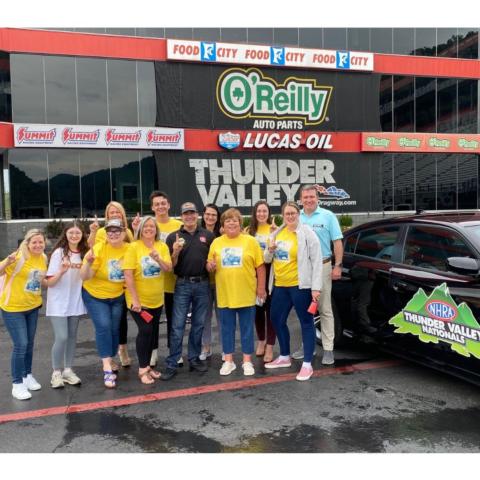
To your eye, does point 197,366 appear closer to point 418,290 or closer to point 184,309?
point 184,309

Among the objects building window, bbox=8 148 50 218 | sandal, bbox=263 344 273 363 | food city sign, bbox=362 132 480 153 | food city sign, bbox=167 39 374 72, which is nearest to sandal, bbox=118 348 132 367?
sandal, bbox=263 344 273 363

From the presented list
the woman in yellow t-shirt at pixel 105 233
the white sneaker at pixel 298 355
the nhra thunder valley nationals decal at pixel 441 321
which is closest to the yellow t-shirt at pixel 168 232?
the woman in yellow t-shirt at pixel 105 233

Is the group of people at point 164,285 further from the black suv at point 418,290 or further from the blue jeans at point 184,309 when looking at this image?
the black suv at point 418,290

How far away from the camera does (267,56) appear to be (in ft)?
61.2

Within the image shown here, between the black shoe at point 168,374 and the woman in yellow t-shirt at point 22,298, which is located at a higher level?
the woman in yellow t-shirt at point 22,298

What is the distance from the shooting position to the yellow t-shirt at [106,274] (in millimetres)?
4438

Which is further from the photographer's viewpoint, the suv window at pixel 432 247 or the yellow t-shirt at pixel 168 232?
the yellow t-shirt at pixel 168 232

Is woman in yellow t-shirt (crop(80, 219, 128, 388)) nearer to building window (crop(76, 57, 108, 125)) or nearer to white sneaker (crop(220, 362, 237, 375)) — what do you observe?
white sneaker (crop(220, 362, 237, 375))

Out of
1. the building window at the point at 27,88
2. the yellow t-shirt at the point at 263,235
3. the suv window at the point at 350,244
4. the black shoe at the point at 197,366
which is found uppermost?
the building window at the point at 27,88

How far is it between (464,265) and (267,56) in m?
16.7

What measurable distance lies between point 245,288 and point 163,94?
14863mm

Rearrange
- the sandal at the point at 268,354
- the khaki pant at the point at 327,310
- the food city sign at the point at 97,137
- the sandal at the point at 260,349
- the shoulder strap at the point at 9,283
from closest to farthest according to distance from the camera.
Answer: the shoulder strap at the point at 9,283
the khaki pant at the point at 327,310
the sandal at the point at 268,354
the sandal at the point at 260,349
the food city sign at the point at 97,137

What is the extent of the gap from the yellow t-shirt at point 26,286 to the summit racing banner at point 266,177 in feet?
45.7

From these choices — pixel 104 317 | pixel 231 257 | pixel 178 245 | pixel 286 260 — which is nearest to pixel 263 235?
pixel 286 260
